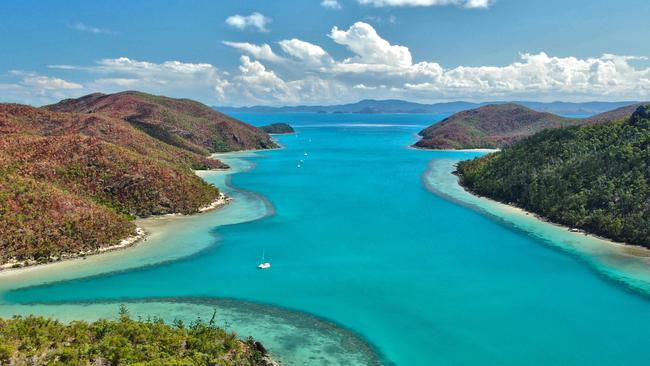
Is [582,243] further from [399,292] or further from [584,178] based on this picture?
[399,292]

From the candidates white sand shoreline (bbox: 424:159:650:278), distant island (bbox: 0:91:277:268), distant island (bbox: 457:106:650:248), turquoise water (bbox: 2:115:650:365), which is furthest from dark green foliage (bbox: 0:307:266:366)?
distant island (bbox: 457:106:650:248)

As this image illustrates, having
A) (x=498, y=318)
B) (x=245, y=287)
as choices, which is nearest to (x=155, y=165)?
(x=245, y=287)

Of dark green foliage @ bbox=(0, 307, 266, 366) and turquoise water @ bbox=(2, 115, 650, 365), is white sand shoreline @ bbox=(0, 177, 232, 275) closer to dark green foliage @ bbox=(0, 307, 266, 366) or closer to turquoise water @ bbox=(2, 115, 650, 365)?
turquoise water @ bbox=(2, 115, 650, 365)

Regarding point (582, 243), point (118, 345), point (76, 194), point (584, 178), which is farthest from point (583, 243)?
point (76, 194)

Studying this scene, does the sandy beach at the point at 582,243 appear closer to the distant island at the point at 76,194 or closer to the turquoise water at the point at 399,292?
the turquoise water at the point at 399,292

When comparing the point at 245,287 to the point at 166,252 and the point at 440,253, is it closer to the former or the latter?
the point at 166,252

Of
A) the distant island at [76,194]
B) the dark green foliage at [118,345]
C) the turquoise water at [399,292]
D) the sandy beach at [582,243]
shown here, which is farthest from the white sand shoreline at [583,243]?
the distant island at [76,194]
